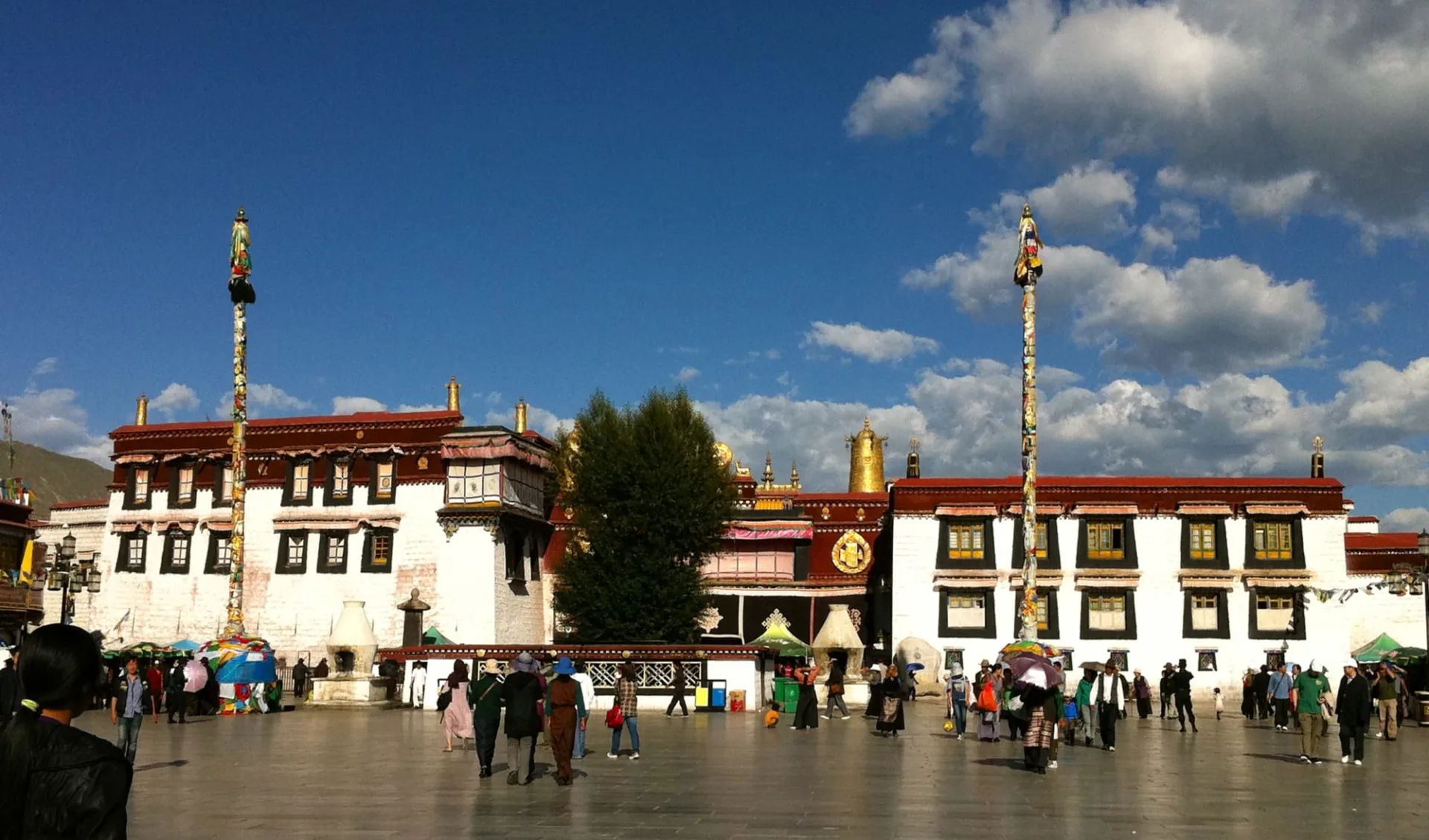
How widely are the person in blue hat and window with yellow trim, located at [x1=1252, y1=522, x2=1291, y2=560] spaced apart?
37419 millimetres

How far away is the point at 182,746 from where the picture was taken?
23531 millimetres

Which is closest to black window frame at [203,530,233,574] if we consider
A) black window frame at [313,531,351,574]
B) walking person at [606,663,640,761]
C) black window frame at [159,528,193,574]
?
black window frame at [159,528,193,574]

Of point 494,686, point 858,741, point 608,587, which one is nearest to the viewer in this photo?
point 494,686

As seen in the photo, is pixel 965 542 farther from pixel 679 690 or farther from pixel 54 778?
pixel 54 778

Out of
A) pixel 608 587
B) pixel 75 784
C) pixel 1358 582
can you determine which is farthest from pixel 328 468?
pixel 75 784

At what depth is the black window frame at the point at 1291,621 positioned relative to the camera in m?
46.7

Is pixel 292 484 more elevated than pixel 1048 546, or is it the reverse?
pixel 292 484

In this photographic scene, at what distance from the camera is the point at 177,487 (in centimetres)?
5509

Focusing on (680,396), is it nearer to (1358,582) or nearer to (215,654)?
(215,654)

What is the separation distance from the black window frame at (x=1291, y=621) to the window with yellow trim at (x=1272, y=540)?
1198 millimetres

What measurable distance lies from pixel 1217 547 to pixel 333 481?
34201 mm

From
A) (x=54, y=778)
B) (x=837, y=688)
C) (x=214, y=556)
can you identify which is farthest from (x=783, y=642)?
(x=54, y=778)

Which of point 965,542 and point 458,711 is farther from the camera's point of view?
point 965,542

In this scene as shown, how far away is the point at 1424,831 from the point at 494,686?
10.9m
